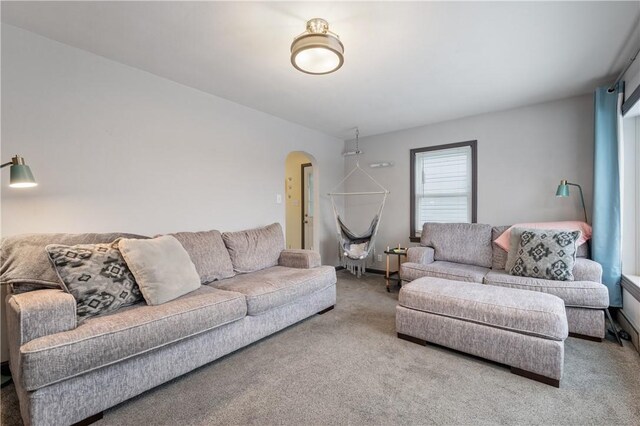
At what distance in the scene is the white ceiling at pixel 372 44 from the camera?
1790 mm

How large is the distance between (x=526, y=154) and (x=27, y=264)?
4.69 metres

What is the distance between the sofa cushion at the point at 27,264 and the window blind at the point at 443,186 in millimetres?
4081

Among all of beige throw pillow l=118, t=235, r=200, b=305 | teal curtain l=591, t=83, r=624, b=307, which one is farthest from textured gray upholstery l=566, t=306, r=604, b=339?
beige throw pillow l=118, t=235, r=200, b=305

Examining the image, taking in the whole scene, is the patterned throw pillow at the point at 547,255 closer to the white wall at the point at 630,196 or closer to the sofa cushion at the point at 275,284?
the white wall at the point at 630,196

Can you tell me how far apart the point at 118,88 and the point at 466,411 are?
10.9 ft

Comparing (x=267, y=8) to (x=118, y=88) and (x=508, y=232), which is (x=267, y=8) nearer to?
(x=118, y=88)

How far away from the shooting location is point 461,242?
3479mm

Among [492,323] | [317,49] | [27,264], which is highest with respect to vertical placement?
[317,49]

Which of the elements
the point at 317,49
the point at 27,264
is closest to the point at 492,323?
the point at 317,49

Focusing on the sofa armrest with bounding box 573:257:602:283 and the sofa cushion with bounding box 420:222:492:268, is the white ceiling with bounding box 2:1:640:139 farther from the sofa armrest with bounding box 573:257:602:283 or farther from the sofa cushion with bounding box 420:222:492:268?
the sofa armrest with bounding box 573:257:602:283

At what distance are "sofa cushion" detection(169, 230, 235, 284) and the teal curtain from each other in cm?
341

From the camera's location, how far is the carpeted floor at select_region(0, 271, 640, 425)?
4.88ft

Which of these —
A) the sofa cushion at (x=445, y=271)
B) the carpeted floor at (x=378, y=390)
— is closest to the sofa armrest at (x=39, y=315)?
the carpeted floor at (x=378, y=390)

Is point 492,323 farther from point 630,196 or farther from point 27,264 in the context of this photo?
point 27,264
